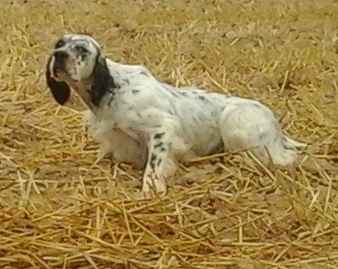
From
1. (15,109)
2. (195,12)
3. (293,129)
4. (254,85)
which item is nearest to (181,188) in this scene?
(293,129)

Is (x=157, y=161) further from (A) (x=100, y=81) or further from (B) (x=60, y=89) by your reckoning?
(B) (x=60, y=89)

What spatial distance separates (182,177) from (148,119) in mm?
278

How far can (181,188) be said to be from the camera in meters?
3.21

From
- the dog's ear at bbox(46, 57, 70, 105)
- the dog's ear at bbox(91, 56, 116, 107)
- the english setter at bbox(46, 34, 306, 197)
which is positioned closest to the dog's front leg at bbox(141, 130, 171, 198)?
the english setter at bbox(46, 34, 306, 197)

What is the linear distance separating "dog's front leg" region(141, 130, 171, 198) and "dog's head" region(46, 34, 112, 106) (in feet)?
0.87

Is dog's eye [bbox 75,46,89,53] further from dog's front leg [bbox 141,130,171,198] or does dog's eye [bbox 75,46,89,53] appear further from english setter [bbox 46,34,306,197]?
dog's front leg [bbox 141,130,171,198]

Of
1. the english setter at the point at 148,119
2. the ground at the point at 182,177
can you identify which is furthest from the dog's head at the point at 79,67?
the ground at the point at 182,177

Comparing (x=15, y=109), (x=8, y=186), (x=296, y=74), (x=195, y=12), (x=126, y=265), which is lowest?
(x=195, y=12)

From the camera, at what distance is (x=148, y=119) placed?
11.4ft

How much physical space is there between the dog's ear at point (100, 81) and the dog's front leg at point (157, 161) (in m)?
0.24

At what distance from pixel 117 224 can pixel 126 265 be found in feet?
1.00

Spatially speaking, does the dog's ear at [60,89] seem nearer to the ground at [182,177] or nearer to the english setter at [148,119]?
the english setter at [148,119]

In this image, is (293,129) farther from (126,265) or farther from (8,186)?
(126,265)

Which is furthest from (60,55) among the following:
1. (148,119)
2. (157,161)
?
(157,161)
